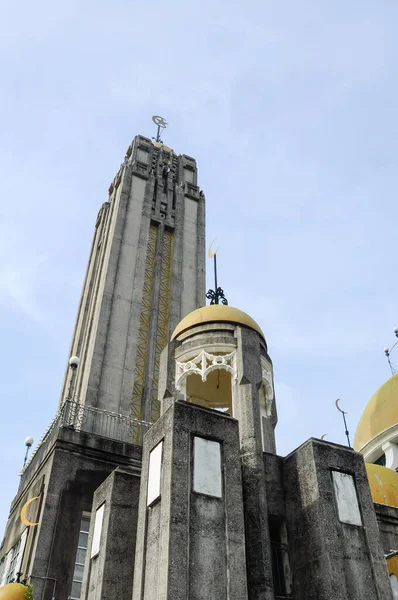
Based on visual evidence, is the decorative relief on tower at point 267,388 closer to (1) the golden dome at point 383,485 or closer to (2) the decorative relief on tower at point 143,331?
(2) the decorative relief on tower at point 143,331

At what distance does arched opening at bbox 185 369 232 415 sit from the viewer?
19.3m

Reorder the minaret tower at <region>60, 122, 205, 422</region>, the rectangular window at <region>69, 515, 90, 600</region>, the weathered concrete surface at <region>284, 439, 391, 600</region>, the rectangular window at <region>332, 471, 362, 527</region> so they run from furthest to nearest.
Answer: the minaret tower at <region>60, 122, 205, 422</region> → the rectangular window at <region>69, 515, 90, 600</region> → the rectangular window at <region>332, 471, 362, 527</region> → the weathered concrete surface at <region>284, 439, 391, 600</region>

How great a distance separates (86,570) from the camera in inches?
548

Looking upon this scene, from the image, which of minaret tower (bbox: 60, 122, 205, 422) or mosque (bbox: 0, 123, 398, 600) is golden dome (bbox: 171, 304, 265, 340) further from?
minaret tower (bbox: 60, 122, 205, 422)

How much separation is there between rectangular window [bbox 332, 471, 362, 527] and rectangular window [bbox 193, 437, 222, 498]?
2.70 metres

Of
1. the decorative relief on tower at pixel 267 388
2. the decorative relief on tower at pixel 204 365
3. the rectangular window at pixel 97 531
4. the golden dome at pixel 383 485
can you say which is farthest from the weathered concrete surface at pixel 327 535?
the golden dome at pixel 383 485

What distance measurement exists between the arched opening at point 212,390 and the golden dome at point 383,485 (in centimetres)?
867

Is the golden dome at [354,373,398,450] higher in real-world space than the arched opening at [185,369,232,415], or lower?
higher

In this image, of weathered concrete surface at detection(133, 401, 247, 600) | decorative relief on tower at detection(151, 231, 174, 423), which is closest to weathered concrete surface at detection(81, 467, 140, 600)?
weathered concrete surface at detection(133, 401, 247, 600)

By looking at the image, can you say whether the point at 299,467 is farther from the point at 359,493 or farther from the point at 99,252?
the point at 99,252

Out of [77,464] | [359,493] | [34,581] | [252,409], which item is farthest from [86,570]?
[359,493]

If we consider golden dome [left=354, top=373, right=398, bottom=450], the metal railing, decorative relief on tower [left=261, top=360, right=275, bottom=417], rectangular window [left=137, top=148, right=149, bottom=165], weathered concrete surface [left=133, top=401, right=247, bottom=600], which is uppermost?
rectangular window [left=137, top=148, right=149, bottom=165]

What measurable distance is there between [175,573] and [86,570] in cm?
431

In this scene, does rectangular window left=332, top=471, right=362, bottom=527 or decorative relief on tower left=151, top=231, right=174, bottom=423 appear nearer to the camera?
rectangular window left=332, top=471, right=362, bottom=527
